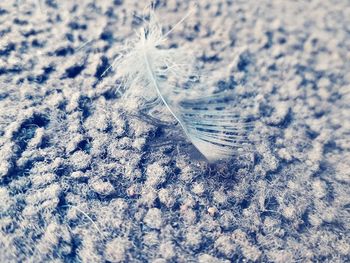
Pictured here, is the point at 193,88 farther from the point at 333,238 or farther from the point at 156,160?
the point at 333,238

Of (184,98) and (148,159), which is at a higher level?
(184,98)

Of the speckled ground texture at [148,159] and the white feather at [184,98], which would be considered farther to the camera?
the white feather at [184,98]

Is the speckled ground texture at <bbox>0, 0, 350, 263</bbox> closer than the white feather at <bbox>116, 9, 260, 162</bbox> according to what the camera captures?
Yes

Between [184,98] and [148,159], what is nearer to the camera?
[148,159]
